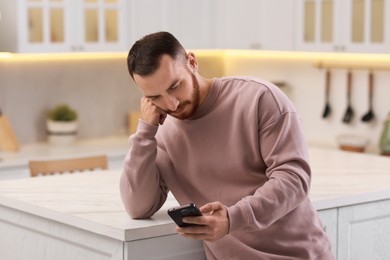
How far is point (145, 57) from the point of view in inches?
101

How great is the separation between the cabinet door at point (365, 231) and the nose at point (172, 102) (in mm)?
939

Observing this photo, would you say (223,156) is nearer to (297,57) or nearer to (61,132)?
(61,132)

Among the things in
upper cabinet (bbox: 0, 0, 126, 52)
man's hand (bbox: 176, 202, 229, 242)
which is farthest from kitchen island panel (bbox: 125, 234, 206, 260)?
upper cabinet (bbox: 0, 0, 126, 52)

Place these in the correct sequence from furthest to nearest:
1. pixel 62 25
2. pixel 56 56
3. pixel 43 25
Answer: pixel 56 56, pixel 62 25, pixel 43 25

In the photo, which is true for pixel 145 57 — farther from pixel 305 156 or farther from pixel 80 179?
pixel 80 179

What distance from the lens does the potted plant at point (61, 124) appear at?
5918 millimetres

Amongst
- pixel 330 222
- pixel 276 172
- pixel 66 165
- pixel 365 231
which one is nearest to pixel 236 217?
pixel 276 172

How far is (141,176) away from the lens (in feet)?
9.15

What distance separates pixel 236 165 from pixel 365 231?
34.4 inches

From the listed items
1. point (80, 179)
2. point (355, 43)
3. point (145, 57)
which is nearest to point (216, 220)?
point (145, 57)

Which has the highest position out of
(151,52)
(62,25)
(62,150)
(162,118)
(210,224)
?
(151,52)

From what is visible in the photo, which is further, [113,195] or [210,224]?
[113,195]

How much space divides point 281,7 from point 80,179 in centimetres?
281

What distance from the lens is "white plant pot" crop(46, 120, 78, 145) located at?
592 cm
